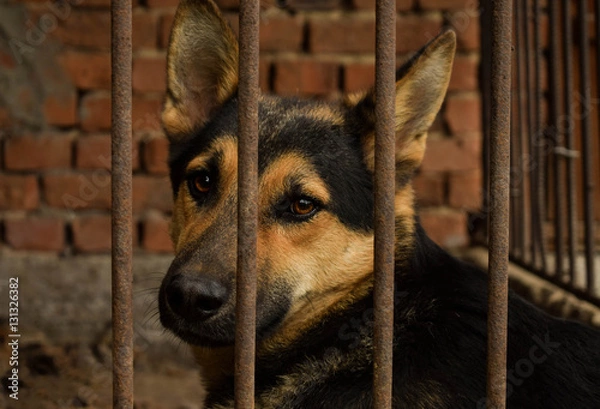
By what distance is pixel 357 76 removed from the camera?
407 cm

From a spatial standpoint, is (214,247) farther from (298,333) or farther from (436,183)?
(436,183)

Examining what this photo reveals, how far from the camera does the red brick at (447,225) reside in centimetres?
416

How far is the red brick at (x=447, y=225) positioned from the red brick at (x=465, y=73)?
639mm

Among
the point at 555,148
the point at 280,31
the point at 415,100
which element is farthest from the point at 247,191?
the point at 280,31

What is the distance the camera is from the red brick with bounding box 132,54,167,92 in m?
4.06

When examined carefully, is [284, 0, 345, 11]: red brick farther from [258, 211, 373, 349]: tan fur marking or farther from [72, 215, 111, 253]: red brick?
[258, 211, 373, 349]: tan fur marking

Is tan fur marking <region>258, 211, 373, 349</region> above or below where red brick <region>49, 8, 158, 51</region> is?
below

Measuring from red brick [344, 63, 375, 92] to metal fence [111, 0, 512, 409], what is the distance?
7.97 ft

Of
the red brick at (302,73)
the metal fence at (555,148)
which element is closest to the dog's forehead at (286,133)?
the metal fence at (555,148)

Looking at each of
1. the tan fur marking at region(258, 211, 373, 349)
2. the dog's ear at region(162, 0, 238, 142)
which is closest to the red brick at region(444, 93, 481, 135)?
the dog's ear at region(162, 0, 238, 142)

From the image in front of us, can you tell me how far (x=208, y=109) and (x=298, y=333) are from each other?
87cm

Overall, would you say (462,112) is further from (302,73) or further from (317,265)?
(317,265)

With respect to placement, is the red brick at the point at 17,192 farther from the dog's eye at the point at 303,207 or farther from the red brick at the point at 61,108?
the dog's eye at the point at 303,207

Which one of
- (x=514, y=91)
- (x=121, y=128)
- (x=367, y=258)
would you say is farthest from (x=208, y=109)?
(x=514, y=91)
